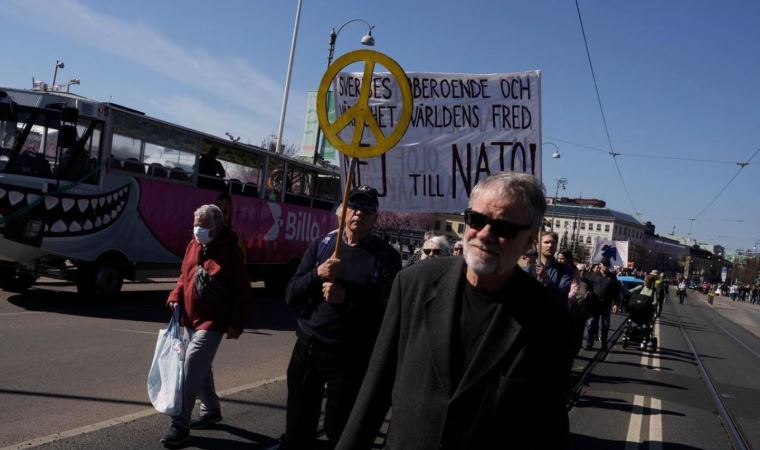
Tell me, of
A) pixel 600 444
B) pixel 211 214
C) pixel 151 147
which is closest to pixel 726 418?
pixel 600 444

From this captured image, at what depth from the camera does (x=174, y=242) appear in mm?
14312

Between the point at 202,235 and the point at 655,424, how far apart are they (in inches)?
219

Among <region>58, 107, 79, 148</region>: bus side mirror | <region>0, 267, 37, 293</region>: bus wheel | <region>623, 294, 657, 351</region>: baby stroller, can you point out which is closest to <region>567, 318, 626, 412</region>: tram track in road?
<region>623, 294, 657, 351</region>: baby stroller

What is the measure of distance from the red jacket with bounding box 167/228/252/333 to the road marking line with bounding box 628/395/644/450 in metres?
3.96

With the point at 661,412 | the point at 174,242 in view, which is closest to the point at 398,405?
the point at 661,412

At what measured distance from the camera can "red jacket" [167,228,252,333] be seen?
4.95 m

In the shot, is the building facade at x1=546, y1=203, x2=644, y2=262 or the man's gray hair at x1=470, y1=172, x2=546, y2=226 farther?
the building facade at x1=546, y1=203, x2=644, y2=262

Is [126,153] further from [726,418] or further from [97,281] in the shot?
[726,418]

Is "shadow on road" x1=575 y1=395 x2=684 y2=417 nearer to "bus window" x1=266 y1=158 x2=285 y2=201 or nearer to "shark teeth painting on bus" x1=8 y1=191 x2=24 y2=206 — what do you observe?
"shark teeth painting on bus" x1=8 y1=191 x2=24 y2=206

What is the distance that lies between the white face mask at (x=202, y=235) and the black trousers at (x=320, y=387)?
1307mm

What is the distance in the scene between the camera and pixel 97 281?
12.4 metres

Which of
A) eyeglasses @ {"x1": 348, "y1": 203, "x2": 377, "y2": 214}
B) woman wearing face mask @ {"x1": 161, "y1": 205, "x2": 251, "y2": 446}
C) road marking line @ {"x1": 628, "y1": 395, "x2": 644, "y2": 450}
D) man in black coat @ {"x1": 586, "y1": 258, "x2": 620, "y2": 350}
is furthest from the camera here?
man in black coat @ {"x1": 586, "y1": 258, "x2": 620, "y2": 350}

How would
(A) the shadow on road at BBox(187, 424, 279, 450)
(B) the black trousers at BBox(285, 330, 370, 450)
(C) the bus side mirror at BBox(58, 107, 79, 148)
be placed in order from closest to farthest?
1. (B) the black trousers at BBox(285, 330, 370, 450)
2. (A) the shadow on road at BBox(187, 424, 279, 450)
3. (C) the bus side mirror at BBox(58, 107, 79, 148)

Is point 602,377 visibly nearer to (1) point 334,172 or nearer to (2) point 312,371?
(2) point 312,371
